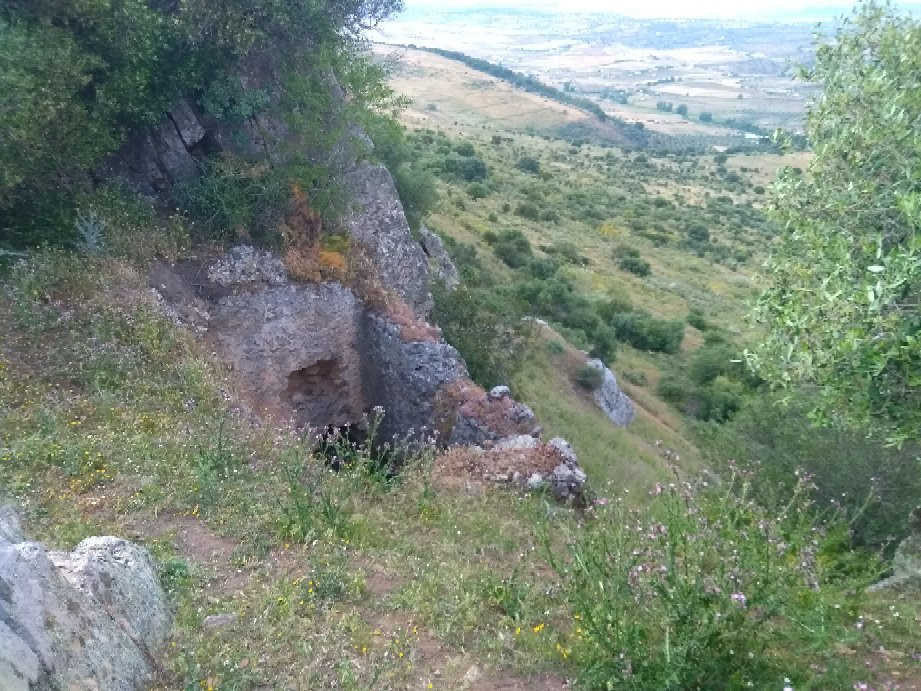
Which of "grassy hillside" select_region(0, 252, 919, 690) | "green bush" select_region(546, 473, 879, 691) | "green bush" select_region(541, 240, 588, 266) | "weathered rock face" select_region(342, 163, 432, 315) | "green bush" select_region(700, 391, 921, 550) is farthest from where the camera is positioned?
"green bush" select_region(541, 240, 588, 266)

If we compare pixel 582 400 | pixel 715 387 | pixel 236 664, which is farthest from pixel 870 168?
pixel 715 387

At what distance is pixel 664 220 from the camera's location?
58.9 metres

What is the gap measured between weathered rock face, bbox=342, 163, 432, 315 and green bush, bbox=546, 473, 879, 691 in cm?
1139

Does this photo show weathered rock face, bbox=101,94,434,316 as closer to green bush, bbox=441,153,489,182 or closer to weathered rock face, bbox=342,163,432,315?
weathered rock face, bbox=342,163,432,315

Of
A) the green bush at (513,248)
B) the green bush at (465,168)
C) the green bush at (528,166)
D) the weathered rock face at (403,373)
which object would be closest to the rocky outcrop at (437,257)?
the weathered rock face at (403,373)

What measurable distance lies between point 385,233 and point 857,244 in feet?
38.2

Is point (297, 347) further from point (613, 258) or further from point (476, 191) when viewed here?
point (476, 191)

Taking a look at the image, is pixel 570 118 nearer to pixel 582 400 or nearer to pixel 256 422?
pixel 582 400

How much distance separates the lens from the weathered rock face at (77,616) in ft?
12.5

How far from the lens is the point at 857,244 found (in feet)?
22.1

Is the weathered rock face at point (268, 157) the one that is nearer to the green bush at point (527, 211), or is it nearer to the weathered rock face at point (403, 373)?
the weathered rock face at point (403, 373)

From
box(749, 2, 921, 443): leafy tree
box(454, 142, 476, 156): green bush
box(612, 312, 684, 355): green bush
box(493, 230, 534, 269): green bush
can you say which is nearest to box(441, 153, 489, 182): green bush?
box(454, 142, 476, 156): green bush

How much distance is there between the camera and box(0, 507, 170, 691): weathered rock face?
381cm

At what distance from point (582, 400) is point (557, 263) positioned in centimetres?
1531
